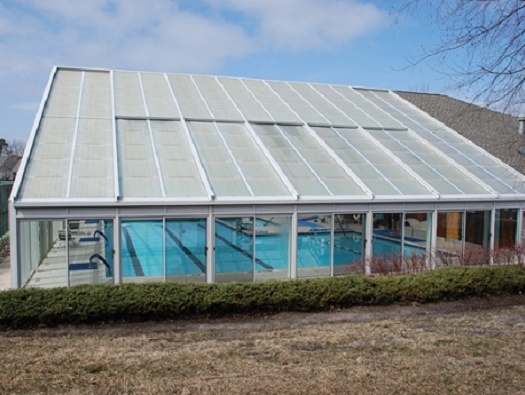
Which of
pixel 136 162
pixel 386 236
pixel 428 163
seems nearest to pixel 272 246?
pixel 386 236

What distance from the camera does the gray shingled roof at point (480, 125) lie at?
19328 mm

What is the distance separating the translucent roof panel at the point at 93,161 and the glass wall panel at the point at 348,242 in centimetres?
689

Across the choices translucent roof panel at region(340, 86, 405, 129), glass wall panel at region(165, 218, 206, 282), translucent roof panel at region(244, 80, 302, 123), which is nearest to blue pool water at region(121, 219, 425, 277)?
glass wall panel at region(165, 218, 206, 282)

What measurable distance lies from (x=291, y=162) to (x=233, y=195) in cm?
324

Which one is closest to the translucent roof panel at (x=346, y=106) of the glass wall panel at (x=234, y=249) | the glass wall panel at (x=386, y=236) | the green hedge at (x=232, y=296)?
the glass wall panel at (x=386, y=236)

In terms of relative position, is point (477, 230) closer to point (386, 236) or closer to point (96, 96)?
point (386, 236)

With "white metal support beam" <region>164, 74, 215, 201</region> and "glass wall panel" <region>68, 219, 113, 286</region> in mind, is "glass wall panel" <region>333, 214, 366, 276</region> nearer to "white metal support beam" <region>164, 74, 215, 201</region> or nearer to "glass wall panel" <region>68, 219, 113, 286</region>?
"white metal support beam" <region>164, 74, 215, 201</region>

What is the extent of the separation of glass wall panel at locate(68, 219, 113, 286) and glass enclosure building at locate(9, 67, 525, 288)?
1.2 inches

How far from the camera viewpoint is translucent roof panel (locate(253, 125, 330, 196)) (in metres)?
13.9

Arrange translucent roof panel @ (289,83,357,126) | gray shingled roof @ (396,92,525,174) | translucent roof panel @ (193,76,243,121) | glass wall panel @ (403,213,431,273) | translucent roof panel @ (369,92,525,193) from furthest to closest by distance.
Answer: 1. translucent roof panel @ (289,83,357,126)
2. gray shingled roof @ (396,92,525,174)
3. translucent roof panel @ (193,76,243,121)
4. translucent roof panel @ (369,92,525,193)
5. glass wall panel @ (403,213,431,273)

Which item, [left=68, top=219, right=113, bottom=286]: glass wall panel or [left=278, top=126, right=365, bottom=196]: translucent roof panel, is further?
[left=278, top=126, right=365, bottom=196]: translucent roof panel

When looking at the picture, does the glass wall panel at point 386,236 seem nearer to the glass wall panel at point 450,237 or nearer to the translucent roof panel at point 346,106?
the glass wall panel at point 450,237

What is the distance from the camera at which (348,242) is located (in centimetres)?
1393

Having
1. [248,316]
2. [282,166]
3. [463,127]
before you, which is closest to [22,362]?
[248,316]
